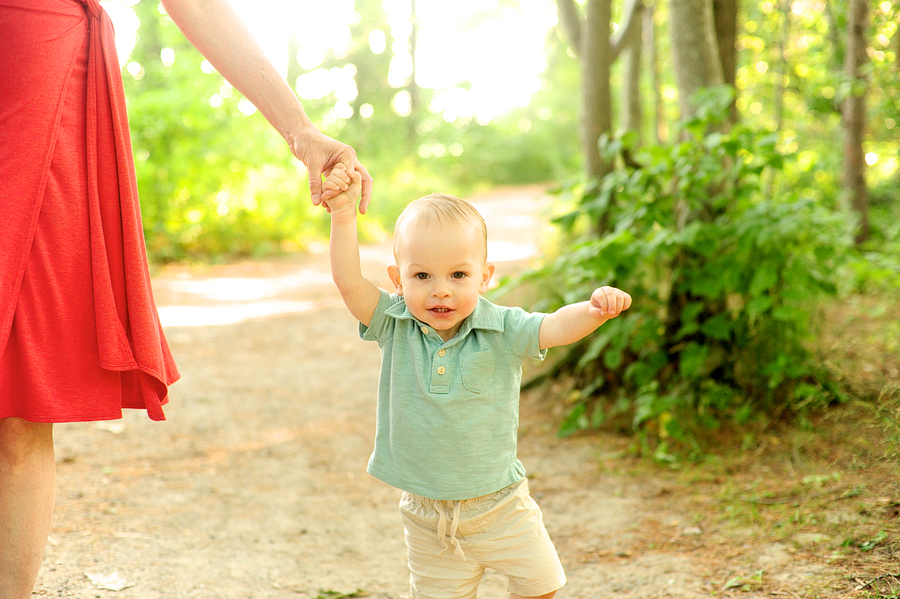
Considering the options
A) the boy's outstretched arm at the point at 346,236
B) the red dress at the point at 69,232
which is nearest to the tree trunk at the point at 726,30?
the boy's outstretched arm at the point at 346,236

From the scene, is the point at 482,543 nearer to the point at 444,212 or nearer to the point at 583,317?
the point at 583,317

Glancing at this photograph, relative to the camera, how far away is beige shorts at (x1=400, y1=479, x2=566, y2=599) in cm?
181

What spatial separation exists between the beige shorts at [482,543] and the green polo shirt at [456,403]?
0.17 ft

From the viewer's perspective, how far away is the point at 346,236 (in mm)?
1758

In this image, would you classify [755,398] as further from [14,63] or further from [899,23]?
[14,63]

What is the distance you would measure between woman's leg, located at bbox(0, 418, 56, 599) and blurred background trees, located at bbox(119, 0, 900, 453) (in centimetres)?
242

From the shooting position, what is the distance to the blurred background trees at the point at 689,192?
348cm

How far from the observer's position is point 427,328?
1840 millimetres

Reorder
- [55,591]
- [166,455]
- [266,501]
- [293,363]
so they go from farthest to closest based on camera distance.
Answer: [293,363], [166,455], [266,501], [55,591]

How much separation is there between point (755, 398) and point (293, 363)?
3.33 m

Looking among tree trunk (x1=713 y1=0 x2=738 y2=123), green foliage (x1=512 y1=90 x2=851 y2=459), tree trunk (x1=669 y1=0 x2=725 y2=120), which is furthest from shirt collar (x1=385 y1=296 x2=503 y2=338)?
tree trunk (x1=713 y1=0 x2=738 y2=123)

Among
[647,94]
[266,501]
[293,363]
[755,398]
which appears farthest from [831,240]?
[647,94]

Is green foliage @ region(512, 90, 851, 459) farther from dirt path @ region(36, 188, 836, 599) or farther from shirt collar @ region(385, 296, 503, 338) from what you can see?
shirt collar @ region(385, 296, 503, 338)

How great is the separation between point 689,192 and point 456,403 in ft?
7.34
